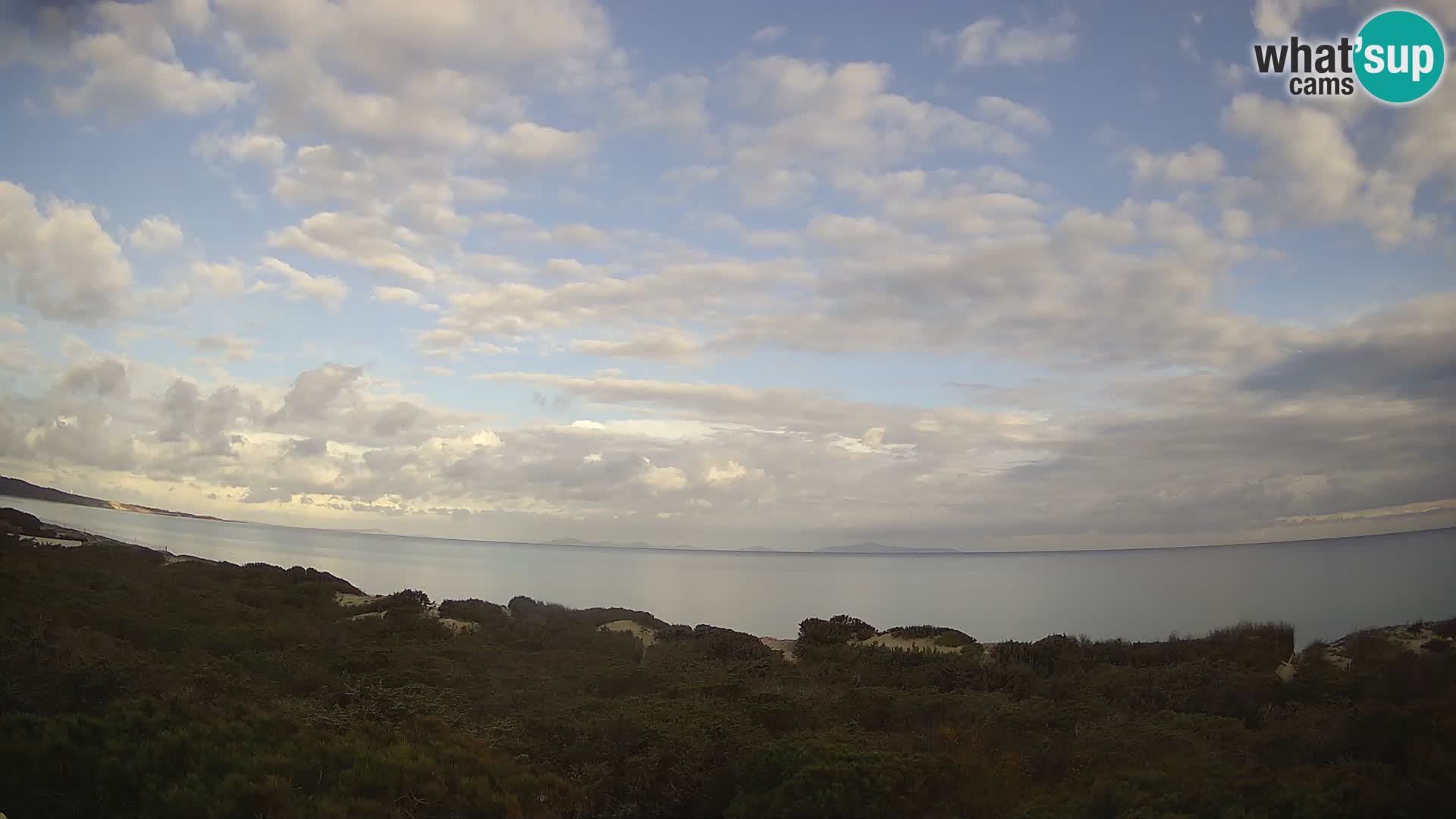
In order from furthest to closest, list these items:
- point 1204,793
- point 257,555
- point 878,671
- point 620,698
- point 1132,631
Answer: point 257,555
point 1132,631
point 878,671
point 620,698
point 1204,793

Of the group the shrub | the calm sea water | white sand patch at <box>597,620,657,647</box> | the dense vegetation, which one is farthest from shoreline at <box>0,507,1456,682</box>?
the calm sea water

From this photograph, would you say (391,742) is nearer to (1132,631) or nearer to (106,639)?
(106,639)

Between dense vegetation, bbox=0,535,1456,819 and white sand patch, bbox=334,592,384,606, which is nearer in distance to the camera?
dense vegetation, bbox=0,535,1456,819

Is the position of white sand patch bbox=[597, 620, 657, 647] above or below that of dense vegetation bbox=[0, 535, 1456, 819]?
below

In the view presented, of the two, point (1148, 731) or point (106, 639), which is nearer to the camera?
point (1148, 731)

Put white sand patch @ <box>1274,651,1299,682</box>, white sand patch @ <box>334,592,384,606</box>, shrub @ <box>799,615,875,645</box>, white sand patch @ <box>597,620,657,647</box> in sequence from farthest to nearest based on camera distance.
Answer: white sand patch @ <box>334,592,384,606</box> < white sand patch @ <box>597,620,657,647</box> < shrub @ <box>799,615,875,645</box> < white sand patch @ <box>1274,651,1299,682</box>

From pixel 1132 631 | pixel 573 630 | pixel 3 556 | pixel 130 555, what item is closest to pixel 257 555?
pixel 130 555

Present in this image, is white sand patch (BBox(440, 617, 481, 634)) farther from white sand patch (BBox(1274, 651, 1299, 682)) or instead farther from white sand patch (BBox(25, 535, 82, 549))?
white sand patch (BBox(1274, 651, 1299, 682))
